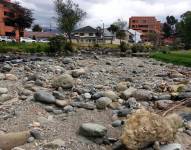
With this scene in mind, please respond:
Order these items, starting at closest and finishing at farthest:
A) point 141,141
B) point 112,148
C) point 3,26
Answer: point 141,141 → point 112,148 → point 3,26

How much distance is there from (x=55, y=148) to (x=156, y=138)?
1.77 m

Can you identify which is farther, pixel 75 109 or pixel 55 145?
pixel 75 109

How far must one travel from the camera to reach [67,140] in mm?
7859

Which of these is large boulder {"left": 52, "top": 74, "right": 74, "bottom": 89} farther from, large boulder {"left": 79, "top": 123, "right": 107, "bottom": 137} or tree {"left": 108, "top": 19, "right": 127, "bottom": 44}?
tree {"left": 108, "top": 19, "right": 127, "bottom": 44}

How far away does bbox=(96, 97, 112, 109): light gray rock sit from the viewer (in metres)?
10.4

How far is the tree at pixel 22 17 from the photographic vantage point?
59875 millimetres

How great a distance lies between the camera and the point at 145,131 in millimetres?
7145

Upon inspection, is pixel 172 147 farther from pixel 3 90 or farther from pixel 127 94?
pixel 3 90

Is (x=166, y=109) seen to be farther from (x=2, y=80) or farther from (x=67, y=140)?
(x=2, y=80)

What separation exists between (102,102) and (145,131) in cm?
339

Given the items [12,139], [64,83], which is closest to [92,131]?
[12,139]

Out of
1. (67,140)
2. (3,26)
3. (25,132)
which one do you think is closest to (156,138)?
(67,140)

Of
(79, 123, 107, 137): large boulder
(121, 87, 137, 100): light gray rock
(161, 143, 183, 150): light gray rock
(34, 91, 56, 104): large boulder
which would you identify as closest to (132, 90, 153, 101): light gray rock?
(121, 87, 137, 100): light gray rock

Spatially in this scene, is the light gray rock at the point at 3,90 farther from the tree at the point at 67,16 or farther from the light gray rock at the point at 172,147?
the tree at the point at 67,16
